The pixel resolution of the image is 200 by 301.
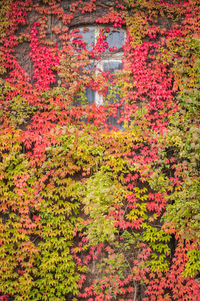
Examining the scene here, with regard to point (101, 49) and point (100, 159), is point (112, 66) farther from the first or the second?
point (100, 159)

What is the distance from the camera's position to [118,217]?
6.55 m

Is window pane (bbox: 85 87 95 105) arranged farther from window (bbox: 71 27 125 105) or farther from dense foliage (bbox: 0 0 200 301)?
dense foliage (bbox: 0 0 200 301)

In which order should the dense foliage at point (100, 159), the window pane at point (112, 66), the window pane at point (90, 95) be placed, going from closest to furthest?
the dense foliage at point (100, 159) < the window pane at point (90, 95) < the window pane at point (112, 66)

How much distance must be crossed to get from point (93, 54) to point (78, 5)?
1504 mm

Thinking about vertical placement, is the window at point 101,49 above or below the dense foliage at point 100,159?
above

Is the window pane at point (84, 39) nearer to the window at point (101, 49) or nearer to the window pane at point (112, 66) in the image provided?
the window at point (101, 49)

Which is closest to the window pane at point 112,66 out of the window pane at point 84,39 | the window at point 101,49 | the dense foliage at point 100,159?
the window at point 101,49

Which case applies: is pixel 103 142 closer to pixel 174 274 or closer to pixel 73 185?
pixel 73 185

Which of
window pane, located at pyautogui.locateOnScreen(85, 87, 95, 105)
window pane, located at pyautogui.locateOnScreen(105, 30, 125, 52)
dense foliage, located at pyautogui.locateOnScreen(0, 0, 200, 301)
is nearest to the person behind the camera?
dense foliage, located at pyautogui.locateOnScreen(0, 0, 200, 301)

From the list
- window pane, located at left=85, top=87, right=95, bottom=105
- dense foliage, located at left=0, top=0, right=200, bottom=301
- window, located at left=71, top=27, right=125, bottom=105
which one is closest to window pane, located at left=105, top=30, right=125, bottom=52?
window, located at left=71, top=27, right=125, bottom=105

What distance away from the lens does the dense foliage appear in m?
6.27

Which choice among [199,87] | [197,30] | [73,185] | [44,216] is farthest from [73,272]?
[197,30]

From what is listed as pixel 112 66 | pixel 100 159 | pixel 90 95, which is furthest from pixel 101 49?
pixel 100 159

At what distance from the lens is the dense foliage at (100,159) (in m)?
6.27
